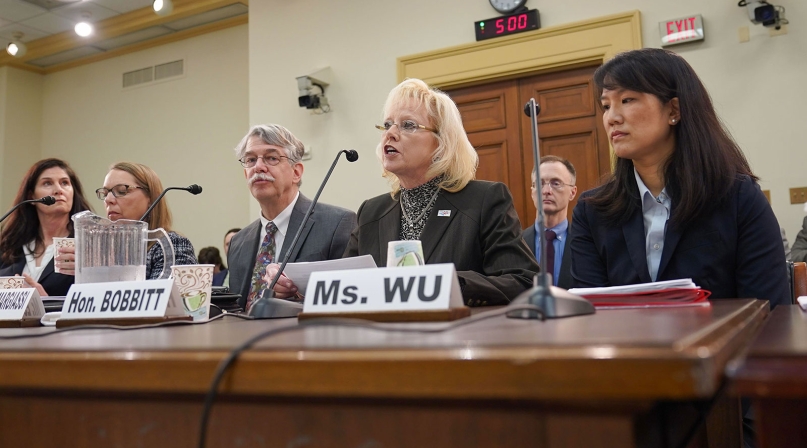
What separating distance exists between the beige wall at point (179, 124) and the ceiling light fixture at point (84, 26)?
2.20 feet

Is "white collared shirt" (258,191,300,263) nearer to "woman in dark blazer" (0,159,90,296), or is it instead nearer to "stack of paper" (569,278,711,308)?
"woman in dark blazer" (0,159,90,296)

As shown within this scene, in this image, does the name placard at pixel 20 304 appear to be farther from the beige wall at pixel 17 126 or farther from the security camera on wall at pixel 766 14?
the beige wall at pixel 17 126

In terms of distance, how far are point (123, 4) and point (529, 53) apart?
346cm

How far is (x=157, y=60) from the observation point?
629 cm

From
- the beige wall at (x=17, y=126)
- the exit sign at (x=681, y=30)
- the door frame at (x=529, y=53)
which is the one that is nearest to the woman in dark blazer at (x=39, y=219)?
the door frame at (x=529, y=53)

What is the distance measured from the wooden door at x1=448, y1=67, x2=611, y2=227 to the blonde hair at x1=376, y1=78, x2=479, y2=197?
7.25 feet

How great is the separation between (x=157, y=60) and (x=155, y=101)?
0.38 m

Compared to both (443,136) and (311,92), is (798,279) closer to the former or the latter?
(443,136)

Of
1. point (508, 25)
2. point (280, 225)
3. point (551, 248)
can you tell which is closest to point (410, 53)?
point (508, 25)

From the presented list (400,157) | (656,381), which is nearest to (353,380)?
(656,381)

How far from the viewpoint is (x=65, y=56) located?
21.6ft

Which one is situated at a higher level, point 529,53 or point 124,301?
point 529,53

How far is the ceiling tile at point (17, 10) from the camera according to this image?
5352mm

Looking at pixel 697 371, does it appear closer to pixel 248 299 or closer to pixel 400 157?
pixel 400 157
